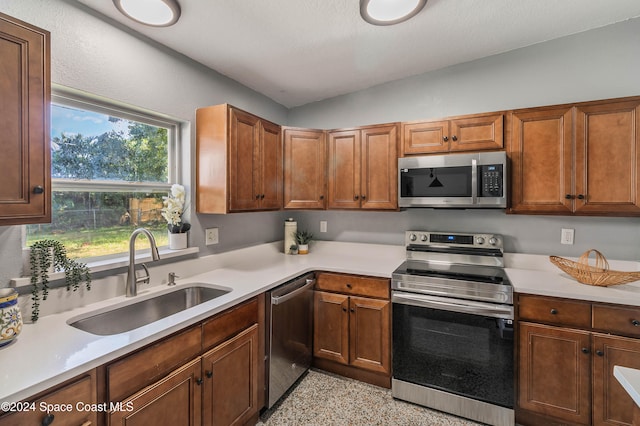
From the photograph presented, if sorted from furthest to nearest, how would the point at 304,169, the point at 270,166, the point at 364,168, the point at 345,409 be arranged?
the point at 304,169 → the point at 364,168 → the point at 270,166 → the point at 345,409

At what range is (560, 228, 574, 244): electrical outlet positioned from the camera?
89.9 inches

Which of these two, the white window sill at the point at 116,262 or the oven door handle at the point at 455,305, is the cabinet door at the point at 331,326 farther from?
the white window sill at the point at 116,262

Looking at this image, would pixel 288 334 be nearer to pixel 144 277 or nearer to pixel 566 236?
pixel 144 277

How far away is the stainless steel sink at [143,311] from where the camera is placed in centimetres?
151

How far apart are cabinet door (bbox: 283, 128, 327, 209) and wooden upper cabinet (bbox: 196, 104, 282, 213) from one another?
0.33m

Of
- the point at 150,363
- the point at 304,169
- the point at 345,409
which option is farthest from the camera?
the point at 304,169

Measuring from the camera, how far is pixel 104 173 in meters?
1.79

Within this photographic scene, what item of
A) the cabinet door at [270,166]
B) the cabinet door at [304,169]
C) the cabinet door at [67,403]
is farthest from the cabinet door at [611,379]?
the cabinet door at [67,403]

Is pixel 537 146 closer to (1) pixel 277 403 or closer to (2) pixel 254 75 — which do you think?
(2) pixel 254 75

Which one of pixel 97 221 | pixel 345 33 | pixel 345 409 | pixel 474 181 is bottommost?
pixel 345 409

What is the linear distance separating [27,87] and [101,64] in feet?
2.16

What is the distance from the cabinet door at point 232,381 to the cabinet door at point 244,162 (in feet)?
2.99

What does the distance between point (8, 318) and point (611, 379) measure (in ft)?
9.68

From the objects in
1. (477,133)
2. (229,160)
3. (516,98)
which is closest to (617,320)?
(477,133)
